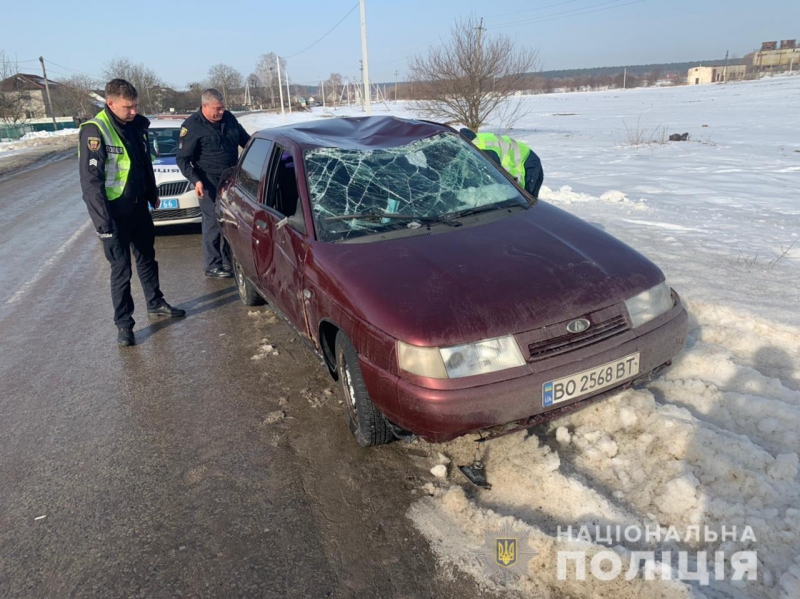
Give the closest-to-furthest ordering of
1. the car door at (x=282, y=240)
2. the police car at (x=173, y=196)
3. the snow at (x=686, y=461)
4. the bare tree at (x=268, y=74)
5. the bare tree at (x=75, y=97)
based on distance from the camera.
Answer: the snow at (x=686, y=461)
the car door at (x=282, y=240)
the police car at (x=173, y=196)
the bare tree at (x=75, y=97)
the bare tree at (x=268, y=74)

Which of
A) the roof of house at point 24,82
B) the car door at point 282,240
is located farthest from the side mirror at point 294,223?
the roof of house at point 24,82

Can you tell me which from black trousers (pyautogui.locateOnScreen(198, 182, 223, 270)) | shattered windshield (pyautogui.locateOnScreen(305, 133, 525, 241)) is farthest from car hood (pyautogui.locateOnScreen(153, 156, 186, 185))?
shattered windshield (pyautogui.locateOnScreen(305, 133, 525, 241))

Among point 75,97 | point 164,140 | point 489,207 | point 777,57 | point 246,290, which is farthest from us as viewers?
point 777,57

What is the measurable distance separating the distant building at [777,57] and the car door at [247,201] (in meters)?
132

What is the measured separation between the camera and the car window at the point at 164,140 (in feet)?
30.6

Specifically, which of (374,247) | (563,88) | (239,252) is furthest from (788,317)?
(563,88)

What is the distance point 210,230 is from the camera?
659cm

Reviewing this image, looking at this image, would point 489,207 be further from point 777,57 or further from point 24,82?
point 777,57

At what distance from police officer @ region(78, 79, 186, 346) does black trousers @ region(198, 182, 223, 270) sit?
3.64 ft

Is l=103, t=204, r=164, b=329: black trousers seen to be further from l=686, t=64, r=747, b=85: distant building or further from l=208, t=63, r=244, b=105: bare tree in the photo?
l=686, t=64, r=747, b=85: distant building

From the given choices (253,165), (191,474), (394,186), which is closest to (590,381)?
(394,186)

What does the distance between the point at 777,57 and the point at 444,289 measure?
14313 centimetres

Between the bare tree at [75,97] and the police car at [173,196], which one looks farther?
the bare tree at [75,97]

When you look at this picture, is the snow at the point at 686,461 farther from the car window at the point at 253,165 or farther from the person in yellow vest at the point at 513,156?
the car window at the point at 253,165
